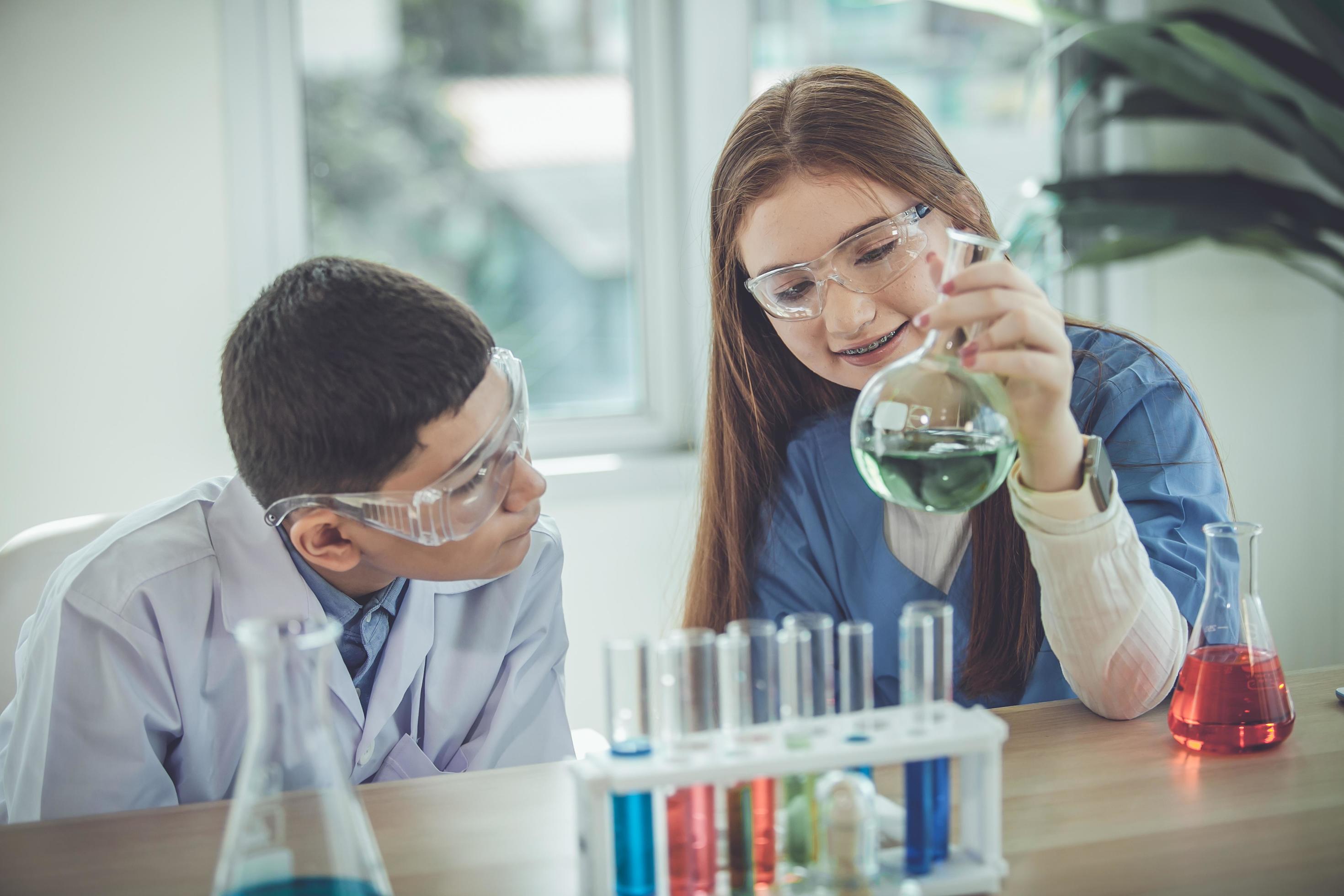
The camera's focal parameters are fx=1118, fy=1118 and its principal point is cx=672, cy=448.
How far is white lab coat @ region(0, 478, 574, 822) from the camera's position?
1179mm

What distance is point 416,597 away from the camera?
55.4 inches

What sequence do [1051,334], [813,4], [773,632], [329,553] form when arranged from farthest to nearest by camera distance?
1. [813,4]
2. [329,553]
3. [1051,334]
4. [773,632]

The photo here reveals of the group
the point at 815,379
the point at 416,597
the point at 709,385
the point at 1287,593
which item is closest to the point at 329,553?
the point at 416,597

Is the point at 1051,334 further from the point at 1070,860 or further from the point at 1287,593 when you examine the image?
the point at 1287,593

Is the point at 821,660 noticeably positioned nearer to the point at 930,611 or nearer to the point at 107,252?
the point at 930,611

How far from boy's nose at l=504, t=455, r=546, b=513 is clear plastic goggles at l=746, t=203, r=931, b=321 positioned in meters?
0.40

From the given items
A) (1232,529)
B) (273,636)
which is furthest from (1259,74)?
(273,636)

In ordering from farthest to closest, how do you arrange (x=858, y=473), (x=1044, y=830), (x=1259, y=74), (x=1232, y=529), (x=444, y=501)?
(x=1259, y=74), (x=858, y=473), (x=444, y=501), (x=1232, y=529), (x=1044, y=830)

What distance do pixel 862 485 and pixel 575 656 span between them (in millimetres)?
1473

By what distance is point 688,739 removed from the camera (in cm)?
80

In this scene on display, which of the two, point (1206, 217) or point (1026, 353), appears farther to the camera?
point (1206, 217)

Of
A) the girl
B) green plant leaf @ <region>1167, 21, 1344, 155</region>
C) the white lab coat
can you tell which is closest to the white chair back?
the white lab coat

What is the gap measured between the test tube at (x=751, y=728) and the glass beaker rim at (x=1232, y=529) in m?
0.48

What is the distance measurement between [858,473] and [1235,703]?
2.15 feet
